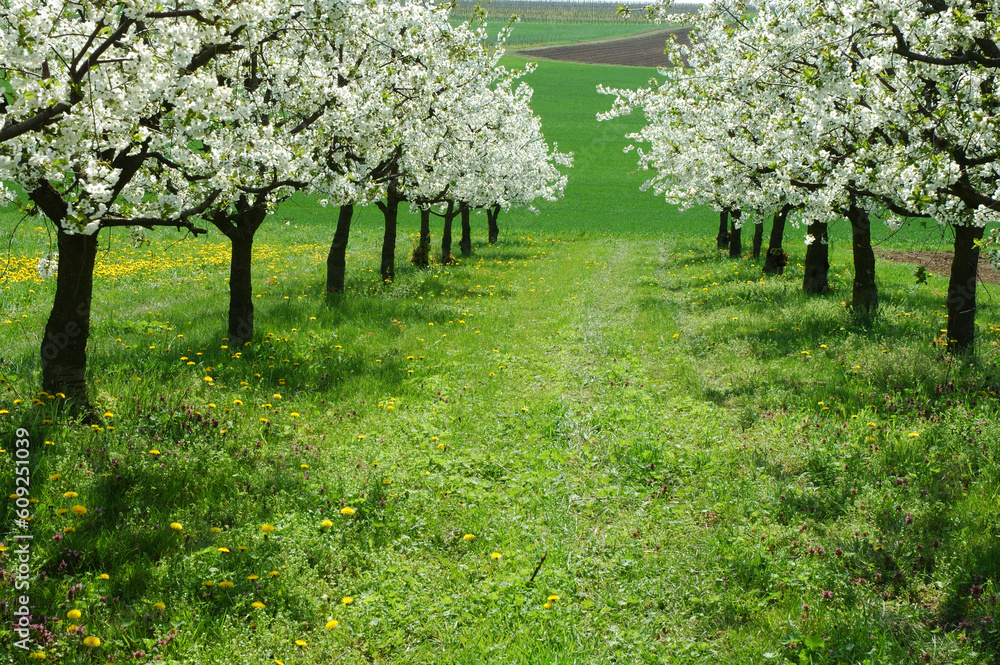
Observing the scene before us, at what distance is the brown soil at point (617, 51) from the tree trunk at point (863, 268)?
95.2 meters

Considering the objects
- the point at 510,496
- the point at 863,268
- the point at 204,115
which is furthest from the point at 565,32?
the point at 510,496

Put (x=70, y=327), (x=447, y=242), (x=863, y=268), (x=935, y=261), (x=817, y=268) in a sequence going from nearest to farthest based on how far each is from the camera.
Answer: (x=70, y=327)
(x=863, y=268)
(x=817, y=268)
(x=447, y=242)
(x=935, y=261)

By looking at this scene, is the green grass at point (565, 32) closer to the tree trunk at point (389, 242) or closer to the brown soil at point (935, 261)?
the brown soil at point (935, 261)

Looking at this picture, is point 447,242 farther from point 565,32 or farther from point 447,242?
point 565,32

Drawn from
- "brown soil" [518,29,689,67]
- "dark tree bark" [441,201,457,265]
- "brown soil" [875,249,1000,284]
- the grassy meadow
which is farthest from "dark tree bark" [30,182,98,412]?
"brown soil" [518,29,689,67]

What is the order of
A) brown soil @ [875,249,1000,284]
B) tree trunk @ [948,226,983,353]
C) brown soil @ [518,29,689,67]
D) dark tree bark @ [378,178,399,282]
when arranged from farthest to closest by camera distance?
brown soil @ [518,29,689,67] → brown soil @ [875,249,1000,284] → dark tree bark @ [378,178,399,282] → tree trunk @ [948,226,983,353]

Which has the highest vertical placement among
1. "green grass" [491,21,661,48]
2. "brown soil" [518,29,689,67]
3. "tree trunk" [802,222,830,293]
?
"green grass" [491,21,661,48]

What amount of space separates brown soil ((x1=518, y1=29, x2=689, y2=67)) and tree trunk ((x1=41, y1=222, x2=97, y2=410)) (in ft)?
343

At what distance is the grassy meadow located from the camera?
4793 millimetres

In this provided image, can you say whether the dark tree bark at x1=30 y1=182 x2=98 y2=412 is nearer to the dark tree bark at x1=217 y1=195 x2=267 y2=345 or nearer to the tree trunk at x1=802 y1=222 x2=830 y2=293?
the dark tree bark at x1=217 y1=195 x2=267 y2=345

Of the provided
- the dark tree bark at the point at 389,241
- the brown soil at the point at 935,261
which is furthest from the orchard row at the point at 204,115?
the brown soil at the point at 935,261

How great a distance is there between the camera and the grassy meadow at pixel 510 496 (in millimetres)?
4793

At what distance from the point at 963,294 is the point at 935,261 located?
21.5 meters

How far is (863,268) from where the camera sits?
1428 cm
